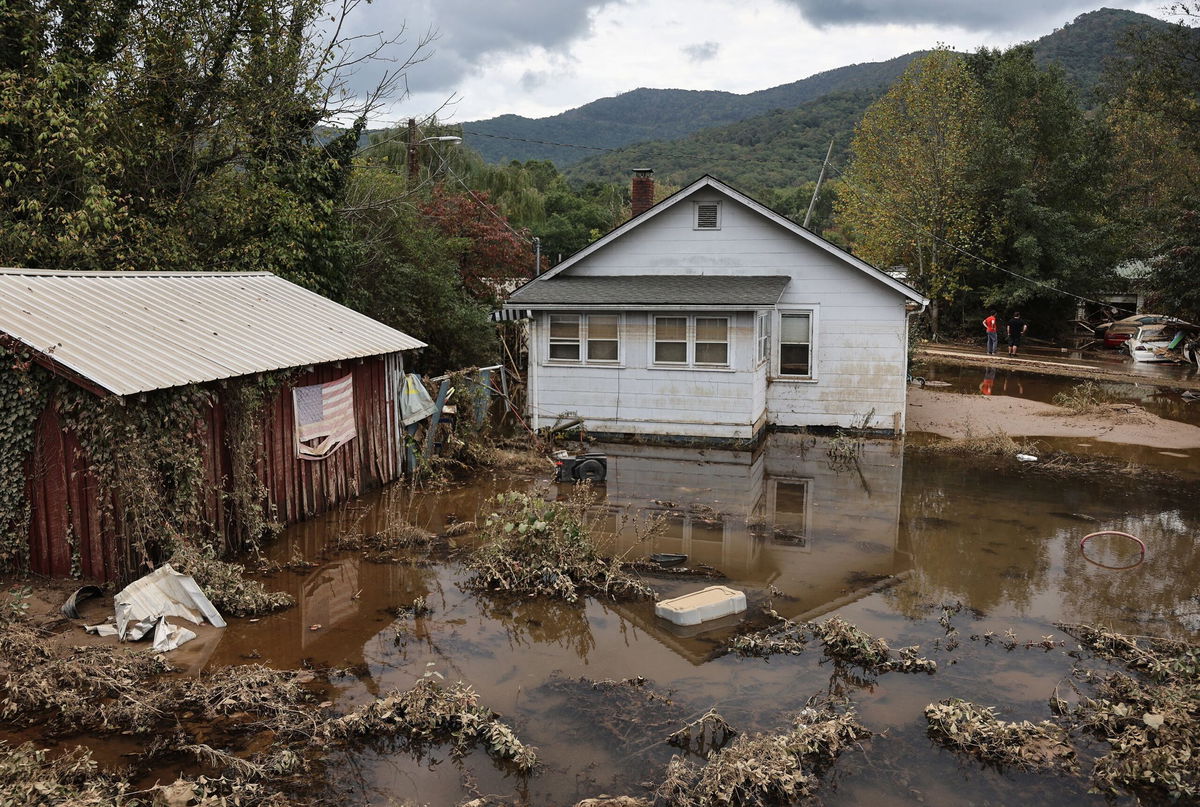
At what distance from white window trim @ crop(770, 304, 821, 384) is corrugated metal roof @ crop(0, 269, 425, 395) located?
8.66 metres

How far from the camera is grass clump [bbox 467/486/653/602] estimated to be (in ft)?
32.3

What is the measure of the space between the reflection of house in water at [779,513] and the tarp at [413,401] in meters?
3.74

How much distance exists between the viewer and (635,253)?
2002 cm

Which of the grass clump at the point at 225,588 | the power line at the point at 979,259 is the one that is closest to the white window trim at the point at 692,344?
the grass clump at the point at 225,588

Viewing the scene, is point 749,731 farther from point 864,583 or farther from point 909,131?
point 909,131

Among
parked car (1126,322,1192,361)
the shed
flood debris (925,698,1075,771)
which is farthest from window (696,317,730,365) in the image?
parked car (1126,322,1192,361)

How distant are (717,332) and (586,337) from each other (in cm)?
295

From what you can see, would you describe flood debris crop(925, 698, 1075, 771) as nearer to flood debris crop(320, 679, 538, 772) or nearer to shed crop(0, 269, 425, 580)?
flood debris crop(320, 679, 538, 772)

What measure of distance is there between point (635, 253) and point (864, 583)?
1166 centimetres

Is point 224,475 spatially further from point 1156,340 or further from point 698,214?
point 1156,340

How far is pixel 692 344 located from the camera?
59.5 feet

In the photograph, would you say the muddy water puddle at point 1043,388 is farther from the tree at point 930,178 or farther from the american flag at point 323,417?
the american flag at point 323,417

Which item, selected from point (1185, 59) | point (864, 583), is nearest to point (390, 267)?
point (864, 583)

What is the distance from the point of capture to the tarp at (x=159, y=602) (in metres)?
8.22
